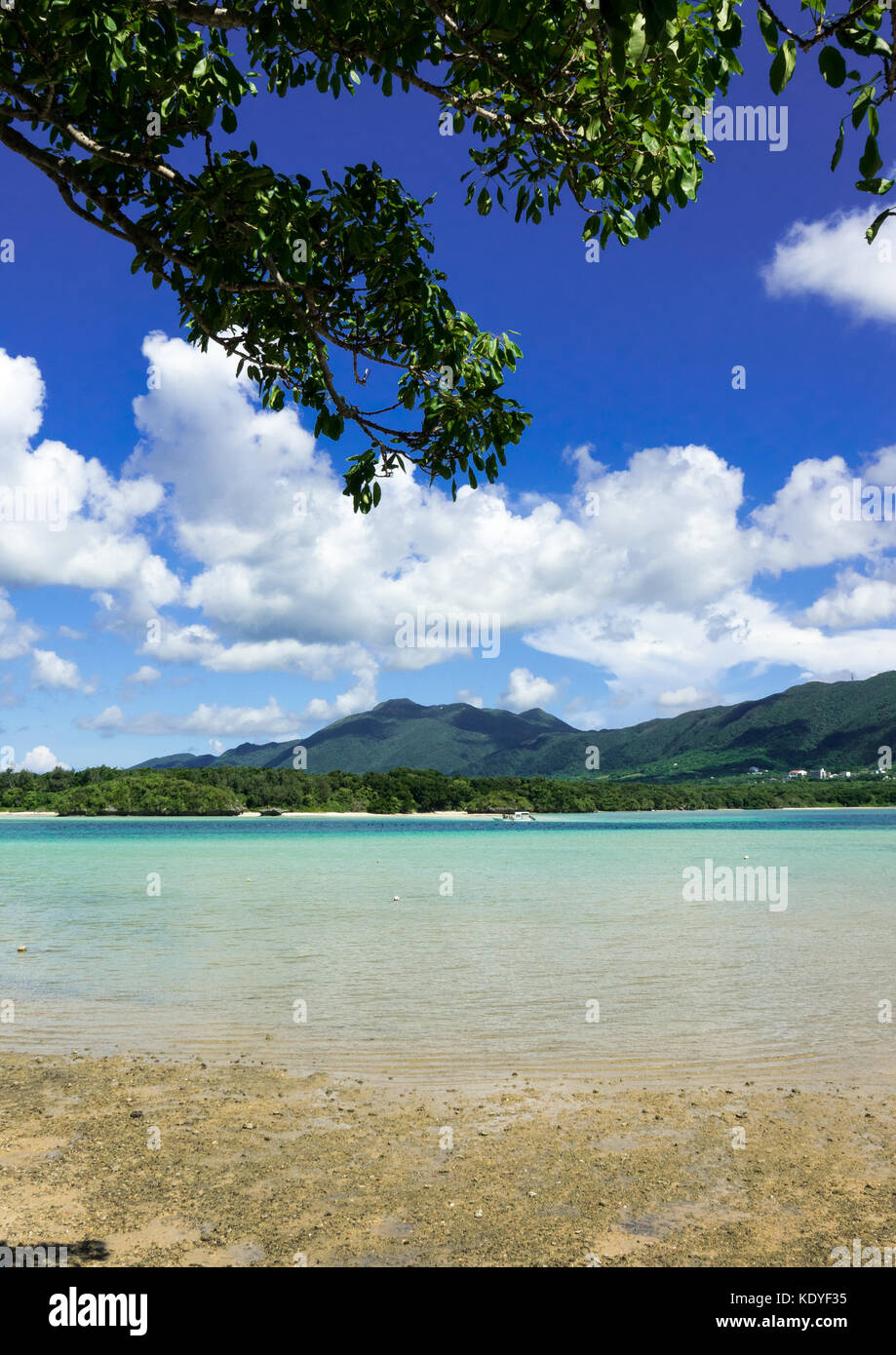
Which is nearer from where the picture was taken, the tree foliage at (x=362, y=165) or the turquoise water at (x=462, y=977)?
the tree foliage at (x=362, y=165)

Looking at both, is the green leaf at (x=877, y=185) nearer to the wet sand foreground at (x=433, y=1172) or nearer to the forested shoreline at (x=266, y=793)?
the wet sand foreground at (x=433, y=1172)

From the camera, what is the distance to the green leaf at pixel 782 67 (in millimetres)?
3062

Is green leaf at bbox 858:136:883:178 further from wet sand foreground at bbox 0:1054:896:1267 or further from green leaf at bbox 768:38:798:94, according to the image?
wet sand foreground at bbox 0:1054:896:1267

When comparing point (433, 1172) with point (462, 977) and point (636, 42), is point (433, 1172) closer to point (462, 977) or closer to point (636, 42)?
point (636, 42)

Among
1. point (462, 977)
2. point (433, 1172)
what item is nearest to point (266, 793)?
point (462, 977)

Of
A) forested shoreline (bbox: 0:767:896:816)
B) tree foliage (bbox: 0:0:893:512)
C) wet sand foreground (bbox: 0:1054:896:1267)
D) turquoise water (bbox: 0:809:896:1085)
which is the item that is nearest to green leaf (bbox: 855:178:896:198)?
tree foliage (bbox: 0:0:893:512)

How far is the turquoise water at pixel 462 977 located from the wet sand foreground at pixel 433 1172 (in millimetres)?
1170

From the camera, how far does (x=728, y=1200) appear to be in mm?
5777

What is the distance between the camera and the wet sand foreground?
16.9ft

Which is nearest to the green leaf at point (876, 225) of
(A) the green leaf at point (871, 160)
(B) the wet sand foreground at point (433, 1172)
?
(A) the green leaf at point (871, 160)

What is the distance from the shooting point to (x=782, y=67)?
10.1 ft
